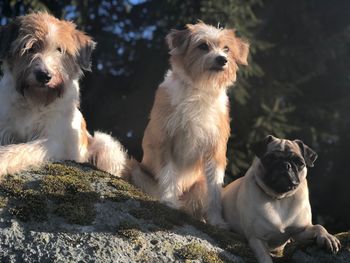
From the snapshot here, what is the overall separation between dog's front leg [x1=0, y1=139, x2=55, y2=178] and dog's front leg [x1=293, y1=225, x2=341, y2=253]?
112 inches

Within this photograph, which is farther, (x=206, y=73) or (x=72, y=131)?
(x=206, y=73)

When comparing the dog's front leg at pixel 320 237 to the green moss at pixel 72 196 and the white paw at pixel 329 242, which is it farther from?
the green moss at pixel 72 196

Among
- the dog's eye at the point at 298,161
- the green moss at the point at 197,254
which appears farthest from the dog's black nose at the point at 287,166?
the green moss at the point at 197,254

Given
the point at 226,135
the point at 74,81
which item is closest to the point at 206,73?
the point at 226,135

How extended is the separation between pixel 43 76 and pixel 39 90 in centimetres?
18

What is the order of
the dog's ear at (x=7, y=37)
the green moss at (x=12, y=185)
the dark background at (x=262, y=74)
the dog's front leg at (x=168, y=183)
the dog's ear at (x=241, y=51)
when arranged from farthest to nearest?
the dark background at (x=262, y=74) < the dog's ear at (x=241, y=51) < the dog's front leg at (x=168, y=183) < the dog's ear at (x=7, y=37) < the green moss at (x=12, y=185)

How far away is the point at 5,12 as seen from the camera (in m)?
13.9

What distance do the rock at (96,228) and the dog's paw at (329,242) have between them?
0.21 ft

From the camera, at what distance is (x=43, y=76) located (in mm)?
6105

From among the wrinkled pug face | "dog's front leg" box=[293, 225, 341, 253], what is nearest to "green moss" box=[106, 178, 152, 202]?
the wrinkled pug face

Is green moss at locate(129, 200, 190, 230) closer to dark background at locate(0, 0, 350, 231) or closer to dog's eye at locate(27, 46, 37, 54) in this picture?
dog's eye at locate(27, 46, 37, 54)

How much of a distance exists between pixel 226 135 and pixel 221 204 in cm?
88

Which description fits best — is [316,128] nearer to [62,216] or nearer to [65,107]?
[65,107]

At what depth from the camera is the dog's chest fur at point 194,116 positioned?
7.06m
